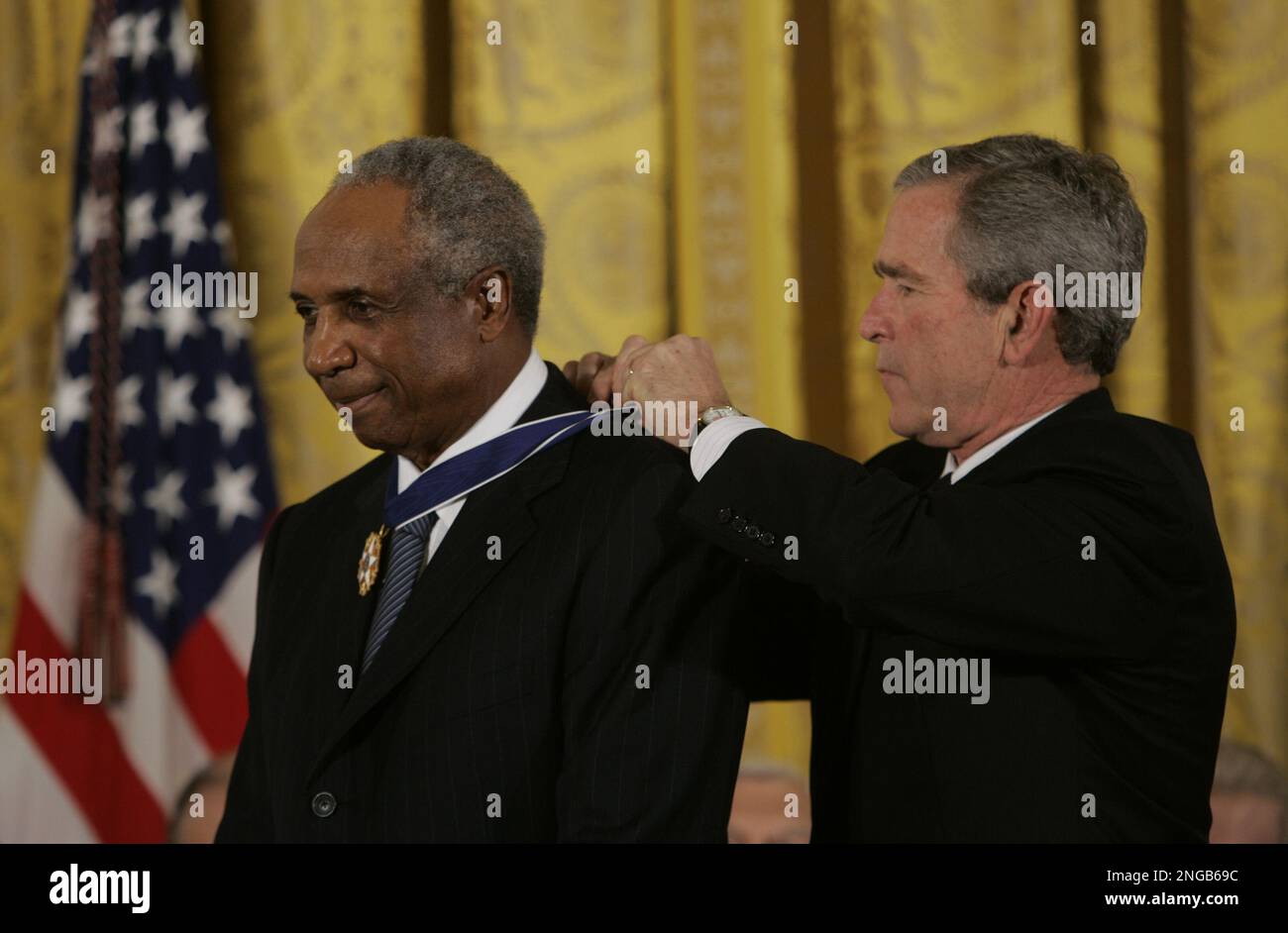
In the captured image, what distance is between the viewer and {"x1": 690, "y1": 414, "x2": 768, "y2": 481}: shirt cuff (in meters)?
1.67

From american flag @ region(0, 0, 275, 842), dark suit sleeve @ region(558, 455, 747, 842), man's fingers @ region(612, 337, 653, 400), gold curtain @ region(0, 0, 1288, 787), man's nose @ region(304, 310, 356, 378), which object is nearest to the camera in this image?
dark suit sleeve @ region(558, 455, 747, 842)

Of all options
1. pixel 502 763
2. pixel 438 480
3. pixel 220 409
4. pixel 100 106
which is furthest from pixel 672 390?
pixel 100 106

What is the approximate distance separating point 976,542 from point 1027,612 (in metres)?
0.09

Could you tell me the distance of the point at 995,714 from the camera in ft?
5.46

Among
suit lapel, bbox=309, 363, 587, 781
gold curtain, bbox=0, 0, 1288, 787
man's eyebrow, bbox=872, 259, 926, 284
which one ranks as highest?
gold curtain, bbox=0, 0, 1288, 787

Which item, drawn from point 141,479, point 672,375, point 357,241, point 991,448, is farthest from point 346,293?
point 141,479

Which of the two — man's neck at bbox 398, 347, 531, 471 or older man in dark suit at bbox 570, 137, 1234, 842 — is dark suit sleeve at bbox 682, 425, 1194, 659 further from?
man's neck at bbox 398, 347, 531, 471

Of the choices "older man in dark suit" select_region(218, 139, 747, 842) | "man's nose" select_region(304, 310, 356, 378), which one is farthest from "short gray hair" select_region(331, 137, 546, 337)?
"man's nose" select_region(304, 310, 356, 378)

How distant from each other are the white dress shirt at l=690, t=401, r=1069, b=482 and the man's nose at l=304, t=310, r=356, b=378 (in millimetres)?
393

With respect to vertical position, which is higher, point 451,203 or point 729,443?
point 451,203

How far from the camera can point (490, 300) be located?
168cm

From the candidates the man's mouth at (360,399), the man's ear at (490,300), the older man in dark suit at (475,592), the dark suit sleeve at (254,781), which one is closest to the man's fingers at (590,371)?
the older man in dark suit at (475,592)

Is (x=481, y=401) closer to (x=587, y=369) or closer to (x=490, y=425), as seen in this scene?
(x=490, y=425)

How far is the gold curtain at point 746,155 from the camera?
3.34m
